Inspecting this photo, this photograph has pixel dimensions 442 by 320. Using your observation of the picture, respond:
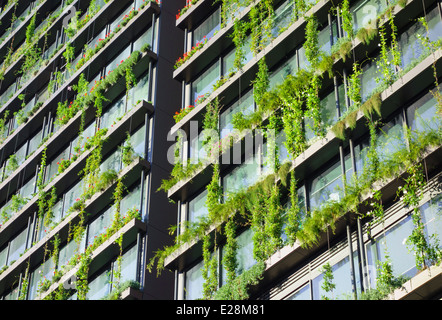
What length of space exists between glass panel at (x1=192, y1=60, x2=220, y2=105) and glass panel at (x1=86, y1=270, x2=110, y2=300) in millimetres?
6616

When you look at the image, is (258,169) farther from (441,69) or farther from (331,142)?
(441,69)

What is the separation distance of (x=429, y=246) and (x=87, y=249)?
544 inches

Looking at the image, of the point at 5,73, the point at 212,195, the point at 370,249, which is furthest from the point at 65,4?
the point at 370,249

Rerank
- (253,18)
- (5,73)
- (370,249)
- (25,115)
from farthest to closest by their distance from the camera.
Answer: (5,73)
(25,115)
(253,18)
(370,249)

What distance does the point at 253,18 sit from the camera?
28969 mm

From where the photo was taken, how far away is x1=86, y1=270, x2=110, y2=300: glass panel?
2892 centimetres

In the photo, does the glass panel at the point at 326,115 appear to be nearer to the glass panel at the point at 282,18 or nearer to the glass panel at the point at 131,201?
the glass panel at the point at 282,18

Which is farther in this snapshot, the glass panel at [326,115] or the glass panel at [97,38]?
the glass panel at [97,38]

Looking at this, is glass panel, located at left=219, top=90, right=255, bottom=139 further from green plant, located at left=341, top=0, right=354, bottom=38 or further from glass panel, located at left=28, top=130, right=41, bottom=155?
glass panel, located at left=28, top=130, right=41, bottom=155

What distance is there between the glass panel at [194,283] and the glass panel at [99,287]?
3919mm

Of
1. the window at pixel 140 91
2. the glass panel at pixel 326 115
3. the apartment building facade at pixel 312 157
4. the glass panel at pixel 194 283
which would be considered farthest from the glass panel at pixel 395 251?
the window at pixel 140 91

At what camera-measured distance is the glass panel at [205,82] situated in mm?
29797
